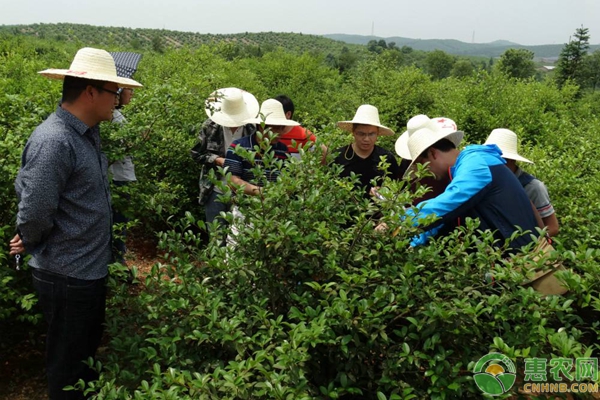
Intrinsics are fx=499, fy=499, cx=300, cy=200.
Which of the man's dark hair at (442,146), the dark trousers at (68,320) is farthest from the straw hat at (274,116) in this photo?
the dark trousers at (68,320)

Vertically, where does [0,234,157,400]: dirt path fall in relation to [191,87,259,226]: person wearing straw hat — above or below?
below

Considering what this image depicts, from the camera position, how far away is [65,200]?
7.82 feet

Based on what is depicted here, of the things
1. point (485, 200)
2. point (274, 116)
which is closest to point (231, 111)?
point (274, 116)

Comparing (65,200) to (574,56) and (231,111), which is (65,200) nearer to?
(231,111)

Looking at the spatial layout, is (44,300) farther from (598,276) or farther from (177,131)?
(177,131)

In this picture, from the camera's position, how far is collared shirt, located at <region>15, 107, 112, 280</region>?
7.42ft

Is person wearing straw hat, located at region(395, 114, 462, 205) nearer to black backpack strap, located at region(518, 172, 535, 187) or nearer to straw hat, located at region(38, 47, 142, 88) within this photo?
black backpack strap, located at region(518, 172, 535, 187)

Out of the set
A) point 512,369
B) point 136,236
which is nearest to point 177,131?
point 136,236

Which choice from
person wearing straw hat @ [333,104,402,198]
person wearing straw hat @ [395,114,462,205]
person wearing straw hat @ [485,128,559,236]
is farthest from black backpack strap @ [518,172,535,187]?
person wearing straw hat @ [333,104,402,198]

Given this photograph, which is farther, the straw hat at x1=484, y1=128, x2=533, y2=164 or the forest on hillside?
the straw hat at x1=484, y1=128, x2=533, y2=164

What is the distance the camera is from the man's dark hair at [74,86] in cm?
245

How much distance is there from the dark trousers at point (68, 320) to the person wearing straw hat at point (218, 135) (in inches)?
75.0

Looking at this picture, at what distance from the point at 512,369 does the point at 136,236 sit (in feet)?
16.7

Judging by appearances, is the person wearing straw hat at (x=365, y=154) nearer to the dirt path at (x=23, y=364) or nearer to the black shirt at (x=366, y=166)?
the black shirt at (x=366, y=166)
